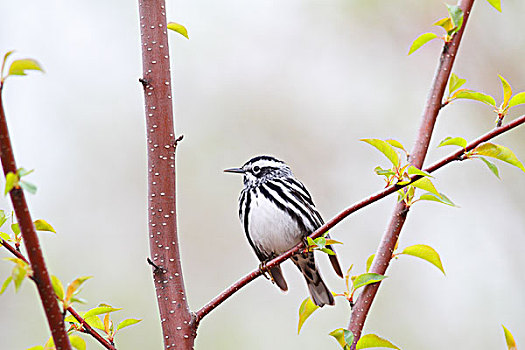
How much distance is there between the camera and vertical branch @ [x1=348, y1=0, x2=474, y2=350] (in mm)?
1662

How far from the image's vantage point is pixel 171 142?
158 centimetres

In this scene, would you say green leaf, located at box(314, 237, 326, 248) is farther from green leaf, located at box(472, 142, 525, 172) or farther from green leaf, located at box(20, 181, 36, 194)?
green leaf, located at box(20, 181, 36, 194)

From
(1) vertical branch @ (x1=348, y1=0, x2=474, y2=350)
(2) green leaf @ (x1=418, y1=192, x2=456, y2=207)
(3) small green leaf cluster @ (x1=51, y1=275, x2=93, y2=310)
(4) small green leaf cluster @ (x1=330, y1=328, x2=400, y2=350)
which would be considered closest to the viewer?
(3) small green leaf cluster @ (x1=51, y1=275, x2=93, y2=310)

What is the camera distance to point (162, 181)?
1562 mm

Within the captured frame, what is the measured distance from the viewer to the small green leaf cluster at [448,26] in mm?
1352

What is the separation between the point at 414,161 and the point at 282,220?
1.18m

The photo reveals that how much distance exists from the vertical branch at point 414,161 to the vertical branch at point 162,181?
1.50ft

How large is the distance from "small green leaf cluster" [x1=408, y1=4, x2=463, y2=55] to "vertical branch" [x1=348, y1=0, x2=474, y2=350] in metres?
0.07

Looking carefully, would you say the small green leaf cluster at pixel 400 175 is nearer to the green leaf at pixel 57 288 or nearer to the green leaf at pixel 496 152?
the green leaf at pixel 496 152

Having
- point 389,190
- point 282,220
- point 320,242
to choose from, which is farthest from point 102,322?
point 282,220

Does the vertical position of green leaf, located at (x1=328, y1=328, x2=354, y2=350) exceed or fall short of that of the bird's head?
it falls short

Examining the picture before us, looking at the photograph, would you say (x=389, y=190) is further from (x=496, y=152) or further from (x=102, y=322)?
(x=102, y=322)

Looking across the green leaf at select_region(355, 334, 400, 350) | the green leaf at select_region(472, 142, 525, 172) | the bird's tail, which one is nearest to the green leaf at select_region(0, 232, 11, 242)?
the green leaf at select_region(355, 334, 400, 350)

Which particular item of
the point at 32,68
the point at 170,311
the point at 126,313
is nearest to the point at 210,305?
the point at 170,311
